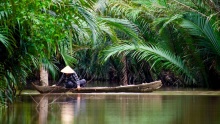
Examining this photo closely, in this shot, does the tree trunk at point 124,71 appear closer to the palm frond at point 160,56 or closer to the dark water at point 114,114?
the palm frond at point 160,56

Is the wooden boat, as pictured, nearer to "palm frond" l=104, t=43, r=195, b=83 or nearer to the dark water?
"palm frond" l=104, t=43, r=195, b=83

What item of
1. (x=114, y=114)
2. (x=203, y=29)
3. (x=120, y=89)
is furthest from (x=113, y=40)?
(x=203, y=29)

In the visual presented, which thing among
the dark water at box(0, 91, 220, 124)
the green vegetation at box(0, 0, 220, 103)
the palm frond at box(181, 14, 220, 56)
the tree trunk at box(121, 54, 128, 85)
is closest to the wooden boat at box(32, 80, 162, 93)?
the green vegetation at box(0, 0, 220, 103)

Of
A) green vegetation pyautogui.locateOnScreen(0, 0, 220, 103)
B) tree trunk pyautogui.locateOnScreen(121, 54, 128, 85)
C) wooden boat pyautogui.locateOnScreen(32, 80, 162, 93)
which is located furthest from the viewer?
tree trunk pyautogui.locateOnScreen(121, 54, 128, 85)

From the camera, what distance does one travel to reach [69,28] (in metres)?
14.6

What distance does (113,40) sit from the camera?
18.5 meters

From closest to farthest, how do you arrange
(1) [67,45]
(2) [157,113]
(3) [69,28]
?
(2) [157,113] < (3) [69,28] < (1) [67,45]

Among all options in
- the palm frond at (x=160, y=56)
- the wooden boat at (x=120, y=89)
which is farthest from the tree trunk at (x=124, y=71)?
the wooden boat at (x=120, y=89)

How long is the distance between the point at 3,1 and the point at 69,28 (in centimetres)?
287

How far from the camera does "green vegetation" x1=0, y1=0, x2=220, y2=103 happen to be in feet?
44.3

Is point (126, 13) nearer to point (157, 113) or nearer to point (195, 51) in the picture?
point (195, 51)

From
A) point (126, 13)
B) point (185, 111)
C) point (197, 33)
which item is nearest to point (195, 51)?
point (197, 33)

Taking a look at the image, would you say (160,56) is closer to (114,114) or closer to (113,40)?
(113,40)

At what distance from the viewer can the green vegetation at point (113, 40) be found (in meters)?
13.5
